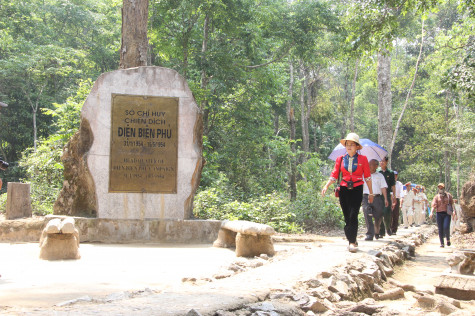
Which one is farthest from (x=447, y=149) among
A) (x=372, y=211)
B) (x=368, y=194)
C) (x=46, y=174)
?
(x=46, y=174)

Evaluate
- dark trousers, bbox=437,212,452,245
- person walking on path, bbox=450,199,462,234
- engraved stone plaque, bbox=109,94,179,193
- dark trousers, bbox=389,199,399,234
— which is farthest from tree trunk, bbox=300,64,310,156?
engraved stone plaque, bbox=109,94,179,193

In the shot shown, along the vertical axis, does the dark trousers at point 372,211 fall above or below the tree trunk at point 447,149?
below

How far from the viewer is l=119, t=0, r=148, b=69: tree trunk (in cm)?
1055

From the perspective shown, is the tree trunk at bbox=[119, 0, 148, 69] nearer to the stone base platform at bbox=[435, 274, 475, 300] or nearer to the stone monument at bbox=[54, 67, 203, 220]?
the stone monument at bbox=[54, 67, 203, 220]

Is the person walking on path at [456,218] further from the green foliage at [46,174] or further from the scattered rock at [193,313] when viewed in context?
the scattered rock at [193,313]

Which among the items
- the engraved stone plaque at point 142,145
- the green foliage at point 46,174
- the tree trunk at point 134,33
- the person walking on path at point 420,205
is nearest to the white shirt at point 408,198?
the person walking on path at point 420,205

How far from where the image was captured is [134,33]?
10648 millimetres

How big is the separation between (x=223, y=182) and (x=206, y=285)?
404 inches

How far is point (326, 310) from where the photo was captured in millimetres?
4277

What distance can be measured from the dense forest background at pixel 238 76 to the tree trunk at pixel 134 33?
11.5ft

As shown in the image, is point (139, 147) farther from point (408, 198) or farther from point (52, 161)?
point (408, 198)

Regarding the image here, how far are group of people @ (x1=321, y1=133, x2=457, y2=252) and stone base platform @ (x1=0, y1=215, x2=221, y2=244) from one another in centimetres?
242

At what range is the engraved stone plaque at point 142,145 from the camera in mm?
8680

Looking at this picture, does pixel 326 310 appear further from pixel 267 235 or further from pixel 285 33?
pixel 285 33
